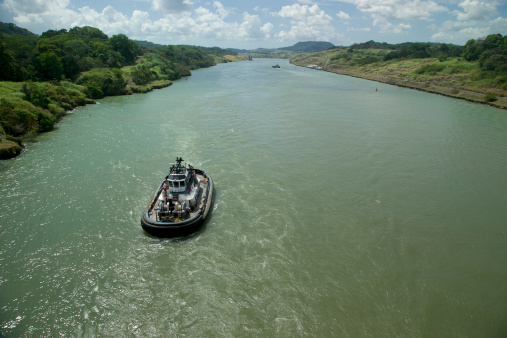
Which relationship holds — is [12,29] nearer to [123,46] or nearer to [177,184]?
[123,46]

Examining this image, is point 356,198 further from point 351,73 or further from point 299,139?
point 351,73

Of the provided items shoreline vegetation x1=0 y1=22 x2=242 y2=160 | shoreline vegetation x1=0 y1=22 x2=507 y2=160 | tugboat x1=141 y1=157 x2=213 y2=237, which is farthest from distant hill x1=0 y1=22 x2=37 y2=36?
tugboat x1=141 y1=157 x2=213 y2=237

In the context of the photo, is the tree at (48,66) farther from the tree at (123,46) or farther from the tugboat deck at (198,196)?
the tugboat deck at (198,196)

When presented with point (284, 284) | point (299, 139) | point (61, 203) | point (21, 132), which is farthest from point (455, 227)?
point (21, 132)

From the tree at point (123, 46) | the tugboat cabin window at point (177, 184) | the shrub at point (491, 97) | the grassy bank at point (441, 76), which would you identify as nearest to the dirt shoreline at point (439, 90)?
the grassy bank at point (441, 76)

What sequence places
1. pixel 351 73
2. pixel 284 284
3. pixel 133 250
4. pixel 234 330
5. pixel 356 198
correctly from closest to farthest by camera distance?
pixel 234 330
pixel 284 284
pixel 133 250
pixel 356 198
pixel 351 73

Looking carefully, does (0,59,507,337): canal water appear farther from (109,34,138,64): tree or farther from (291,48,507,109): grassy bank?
(109,34,138,64): tree

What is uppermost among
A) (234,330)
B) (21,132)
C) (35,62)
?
(35,62)
